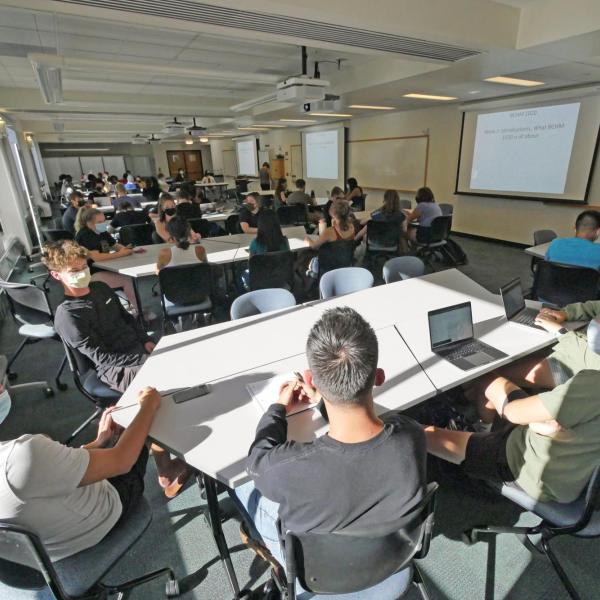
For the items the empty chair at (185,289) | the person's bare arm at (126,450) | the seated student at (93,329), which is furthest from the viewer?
the empty chair at (185,289)

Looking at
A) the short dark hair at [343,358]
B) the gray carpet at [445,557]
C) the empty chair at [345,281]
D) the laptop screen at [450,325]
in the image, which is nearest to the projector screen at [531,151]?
the empty chair at [345,281]

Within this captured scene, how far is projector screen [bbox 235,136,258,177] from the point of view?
53.2 ft

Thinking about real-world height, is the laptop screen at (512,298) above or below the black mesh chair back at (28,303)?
above

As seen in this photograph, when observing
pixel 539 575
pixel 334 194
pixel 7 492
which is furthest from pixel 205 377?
pixel 334 194

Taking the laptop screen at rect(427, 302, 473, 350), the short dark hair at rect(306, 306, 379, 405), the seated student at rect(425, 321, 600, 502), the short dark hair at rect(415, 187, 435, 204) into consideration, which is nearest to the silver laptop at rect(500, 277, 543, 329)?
the laptop screen at rect(427, 302, 473, 350)

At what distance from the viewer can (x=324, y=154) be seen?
11.9 metres

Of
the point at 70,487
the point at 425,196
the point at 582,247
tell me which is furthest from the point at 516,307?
the point at 425,196

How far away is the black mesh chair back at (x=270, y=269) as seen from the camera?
357 centimetres

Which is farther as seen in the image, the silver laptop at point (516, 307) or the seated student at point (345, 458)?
the silver laptop at point (516, 307)

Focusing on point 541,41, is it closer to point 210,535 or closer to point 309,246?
point 309,246

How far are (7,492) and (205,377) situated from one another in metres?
0.89

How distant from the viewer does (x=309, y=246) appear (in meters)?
4.48

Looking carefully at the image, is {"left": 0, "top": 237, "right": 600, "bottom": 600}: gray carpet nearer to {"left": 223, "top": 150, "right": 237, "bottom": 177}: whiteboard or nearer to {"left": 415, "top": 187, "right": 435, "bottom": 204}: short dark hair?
{"left": 415, "top": 187, "right": 435, "bottom": 204}: short dark hair

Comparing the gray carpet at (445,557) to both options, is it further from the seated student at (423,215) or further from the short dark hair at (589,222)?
the seated student at (423,215)
